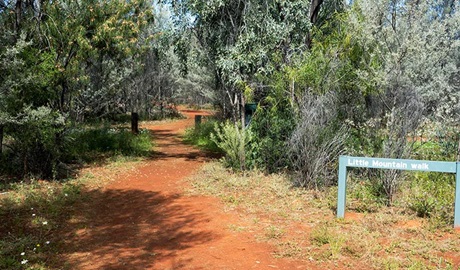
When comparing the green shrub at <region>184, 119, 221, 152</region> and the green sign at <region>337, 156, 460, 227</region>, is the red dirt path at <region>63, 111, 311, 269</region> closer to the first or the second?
the green sign at <region>337, 156, 460, 227</region>

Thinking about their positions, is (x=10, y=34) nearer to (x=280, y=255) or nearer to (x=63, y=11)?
(x=63, y=11)

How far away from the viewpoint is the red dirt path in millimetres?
4957

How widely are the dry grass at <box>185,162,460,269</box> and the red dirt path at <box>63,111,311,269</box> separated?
344mm

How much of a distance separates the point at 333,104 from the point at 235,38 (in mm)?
3362

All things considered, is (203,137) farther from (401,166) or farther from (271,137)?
(401,166)

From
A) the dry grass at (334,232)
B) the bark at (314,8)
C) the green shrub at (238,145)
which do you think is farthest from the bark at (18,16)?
the bark at (314,8)

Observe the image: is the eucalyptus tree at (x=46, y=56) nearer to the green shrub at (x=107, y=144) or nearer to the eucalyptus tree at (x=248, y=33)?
the eucalyptus tree at (x=248, y=33)

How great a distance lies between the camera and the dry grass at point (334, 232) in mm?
4934

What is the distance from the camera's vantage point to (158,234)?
6.07 metres

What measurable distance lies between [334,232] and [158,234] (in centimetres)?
258

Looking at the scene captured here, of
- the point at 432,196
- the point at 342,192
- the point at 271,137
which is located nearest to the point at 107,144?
the point at 271,137

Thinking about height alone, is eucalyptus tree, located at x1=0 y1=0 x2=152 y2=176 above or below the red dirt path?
above

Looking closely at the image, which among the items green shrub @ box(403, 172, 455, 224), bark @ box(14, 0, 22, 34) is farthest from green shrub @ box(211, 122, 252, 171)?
bark @ box(14, 0, 22, 34)

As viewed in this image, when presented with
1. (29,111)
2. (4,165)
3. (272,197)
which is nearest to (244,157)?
(272,197)
